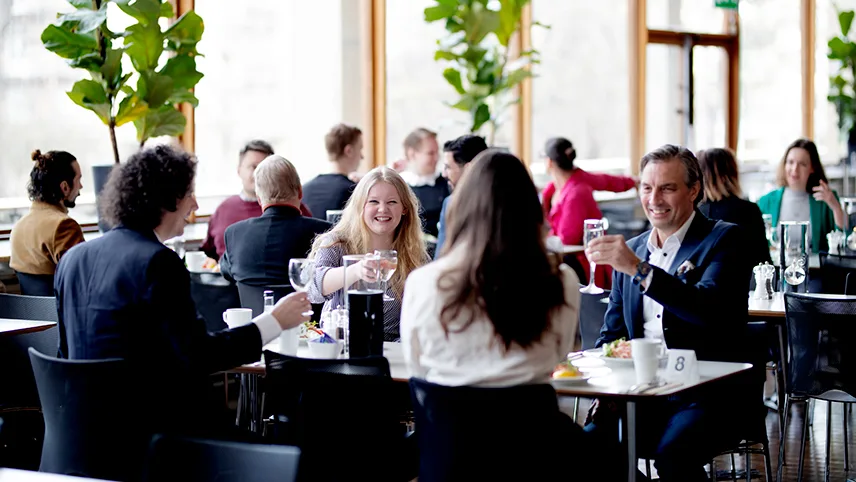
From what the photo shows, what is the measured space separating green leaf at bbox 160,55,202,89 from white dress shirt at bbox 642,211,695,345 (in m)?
3.49

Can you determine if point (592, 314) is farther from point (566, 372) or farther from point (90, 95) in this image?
point (90, 95)

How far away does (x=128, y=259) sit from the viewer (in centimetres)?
295

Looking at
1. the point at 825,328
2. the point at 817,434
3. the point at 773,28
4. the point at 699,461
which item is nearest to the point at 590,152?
the point at 773,28

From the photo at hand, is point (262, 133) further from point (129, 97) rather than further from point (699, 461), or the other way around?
point (699, 461)

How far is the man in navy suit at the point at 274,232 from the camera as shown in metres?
5.14

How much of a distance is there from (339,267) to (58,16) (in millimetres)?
2748

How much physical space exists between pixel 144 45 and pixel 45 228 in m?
1.47

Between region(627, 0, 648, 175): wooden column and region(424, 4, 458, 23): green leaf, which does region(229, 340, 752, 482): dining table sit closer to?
region(424, 4, 458, 23): green leaf

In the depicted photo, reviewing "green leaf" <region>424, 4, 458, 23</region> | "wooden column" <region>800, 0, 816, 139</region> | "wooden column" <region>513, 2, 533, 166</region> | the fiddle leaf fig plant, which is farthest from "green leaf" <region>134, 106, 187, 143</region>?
"wooden column" <region>800, 0, 816, 139</region>

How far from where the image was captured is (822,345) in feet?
14.1

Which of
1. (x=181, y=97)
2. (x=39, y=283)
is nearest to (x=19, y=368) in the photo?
(x=39, y=283)

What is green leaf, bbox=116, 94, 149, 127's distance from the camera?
6309mm

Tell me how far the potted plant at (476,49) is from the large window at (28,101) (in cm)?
280

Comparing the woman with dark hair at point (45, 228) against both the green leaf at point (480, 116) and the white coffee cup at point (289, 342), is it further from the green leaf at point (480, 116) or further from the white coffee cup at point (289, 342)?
the green leaf at point (480, 116)
